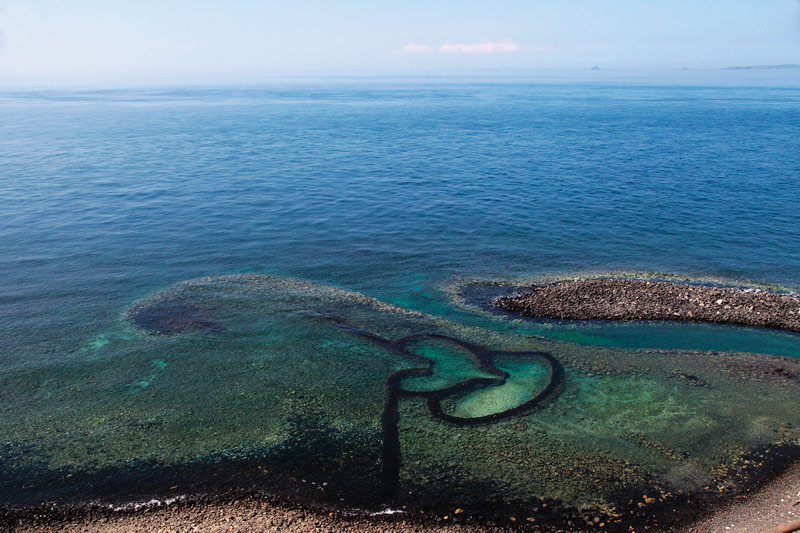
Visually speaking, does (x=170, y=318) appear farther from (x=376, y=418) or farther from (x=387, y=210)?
(x=387, y=210)

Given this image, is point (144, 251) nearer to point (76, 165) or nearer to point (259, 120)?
point (76, 165)

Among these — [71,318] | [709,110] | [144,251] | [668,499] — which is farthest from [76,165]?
[709,110]

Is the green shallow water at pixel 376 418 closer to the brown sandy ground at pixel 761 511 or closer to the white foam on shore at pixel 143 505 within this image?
the white foam on shore at pixel 143 505

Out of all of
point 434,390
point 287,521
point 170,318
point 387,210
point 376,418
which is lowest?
point 287,521

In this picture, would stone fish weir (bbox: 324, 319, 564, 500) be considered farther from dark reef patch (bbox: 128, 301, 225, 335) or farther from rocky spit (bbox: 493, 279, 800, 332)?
dark reef patch (bbox: 128, 301, 225, 335)

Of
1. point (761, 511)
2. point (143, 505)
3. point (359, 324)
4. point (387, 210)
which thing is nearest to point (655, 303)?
point (761, 511)

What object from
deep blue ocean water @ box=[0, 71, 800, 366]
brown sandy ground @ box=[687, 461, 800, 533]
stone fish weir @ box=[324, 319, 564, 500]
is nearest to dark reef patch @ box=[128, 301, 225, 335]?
deep blue ocean water @ box=[0, 71, 800, 366]
